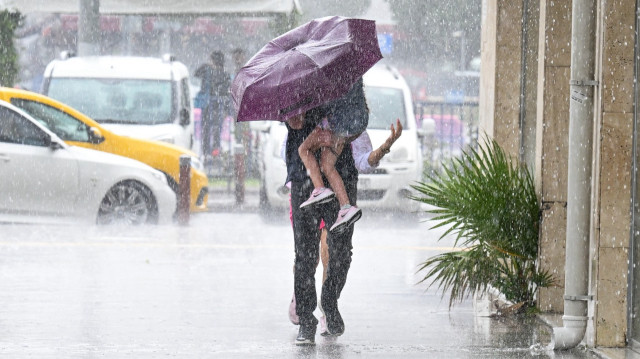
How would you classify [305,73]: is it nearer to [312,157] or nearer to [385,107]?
[312,157]

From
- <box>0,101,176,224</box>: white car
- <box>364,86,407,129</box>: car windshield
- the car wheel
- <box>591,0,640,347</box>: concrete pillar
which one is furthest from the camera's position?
<box>364,86,407,129</box>: car windshield

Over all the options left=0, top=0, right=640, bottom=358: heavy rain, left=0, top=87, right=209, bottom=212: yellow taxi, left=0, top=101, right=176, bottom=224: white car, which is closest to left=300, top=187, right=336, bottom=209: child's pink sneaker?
left=0, top=0, right=640, bottom=358: heavy rain

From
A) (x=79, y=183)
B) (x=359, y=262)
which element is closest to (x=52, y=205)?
(x=79, y=183)

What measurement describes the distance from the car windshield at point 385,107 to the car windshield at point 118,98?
2.88 meters

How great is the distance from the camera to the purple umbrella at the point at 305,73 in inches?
302

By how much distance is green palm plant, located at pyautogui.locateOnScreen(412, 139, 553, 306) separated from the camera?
9047mm

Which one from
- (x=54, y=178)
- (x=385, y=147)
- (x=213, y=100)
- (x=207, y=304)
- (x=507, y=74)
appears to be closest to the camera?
(x=385, y=147)

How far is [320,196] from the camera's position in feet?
25.2

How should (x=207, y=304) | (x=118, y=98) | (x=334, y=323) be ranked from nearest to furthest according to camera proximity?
1. (x=334, y=323)
2. (x=207, y=304)
3. (x=118, y=98)

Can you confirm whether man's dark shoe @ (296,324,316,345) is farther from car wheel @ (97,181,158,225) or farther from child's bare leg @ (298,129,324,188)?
car wheel @ (97,181,158,225)

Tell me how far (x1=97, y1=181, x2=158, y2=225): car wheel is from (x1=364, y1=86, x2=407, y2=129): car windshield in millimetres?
3559

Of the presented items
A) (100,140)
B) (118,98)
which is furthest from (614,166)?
(118,98)

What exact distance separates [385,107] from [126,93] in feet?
12.1

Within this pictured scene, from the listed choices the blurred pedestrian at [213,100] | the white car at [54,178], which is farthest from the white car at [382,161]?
the blurred pedestrian at [213,100]
